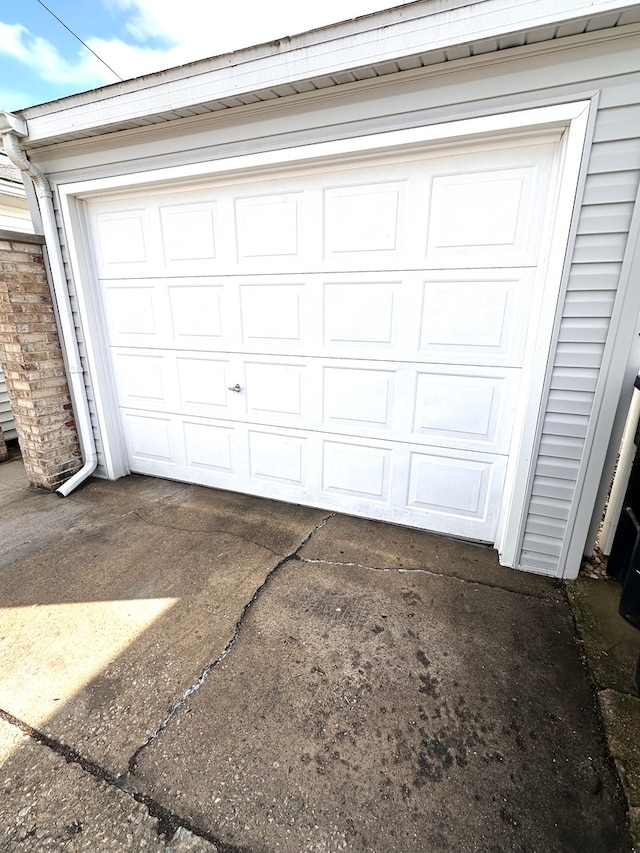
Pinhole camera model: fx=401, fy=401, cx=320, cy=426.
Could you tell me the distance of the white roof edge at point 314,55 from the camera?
1681mm

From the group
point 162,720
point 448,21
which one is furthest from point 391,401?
point 162,720

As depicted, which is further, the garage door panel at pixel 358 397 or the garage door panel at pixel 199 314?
the garage door panel at pixel 199 314

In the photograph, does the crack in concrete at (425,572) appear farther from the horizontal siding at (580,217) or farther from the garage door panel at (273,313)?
the garage door panel at (273,313)

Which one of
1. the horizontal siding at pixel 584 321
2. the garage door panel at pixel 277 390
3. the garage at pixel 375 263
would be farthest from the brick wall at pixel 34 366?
the horizontal siding at pixel 584 321

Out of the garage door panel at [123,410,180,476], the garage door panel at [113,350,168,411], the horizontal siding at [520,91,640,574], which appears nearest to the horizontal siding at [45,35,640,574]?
the horizontal siding at [520,91,640,574]

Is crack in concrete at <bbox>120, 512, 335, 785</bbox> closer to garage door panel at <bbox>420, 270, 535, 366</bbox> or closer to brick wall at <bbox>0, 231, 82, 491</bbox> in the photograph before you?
garage door panel at <bbox>420, 270, 535, 366</bbox>

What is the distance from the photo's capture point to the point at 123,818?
4.08 ft

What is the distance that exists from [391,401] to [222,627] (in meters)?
1.66

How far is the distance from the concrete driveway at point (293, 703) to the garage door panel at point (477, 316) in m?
1.27

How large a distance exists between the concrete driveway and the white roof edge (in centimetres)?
267

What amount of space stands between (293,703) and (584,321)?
2.21 m

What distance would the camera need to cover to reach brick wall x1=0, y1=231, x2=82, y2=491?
10.2 ft

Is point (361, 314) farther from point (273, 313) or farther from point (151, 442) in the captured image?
point (151, 442)

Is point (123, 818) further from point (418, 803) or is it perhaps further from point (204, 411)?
point (204, 411)
